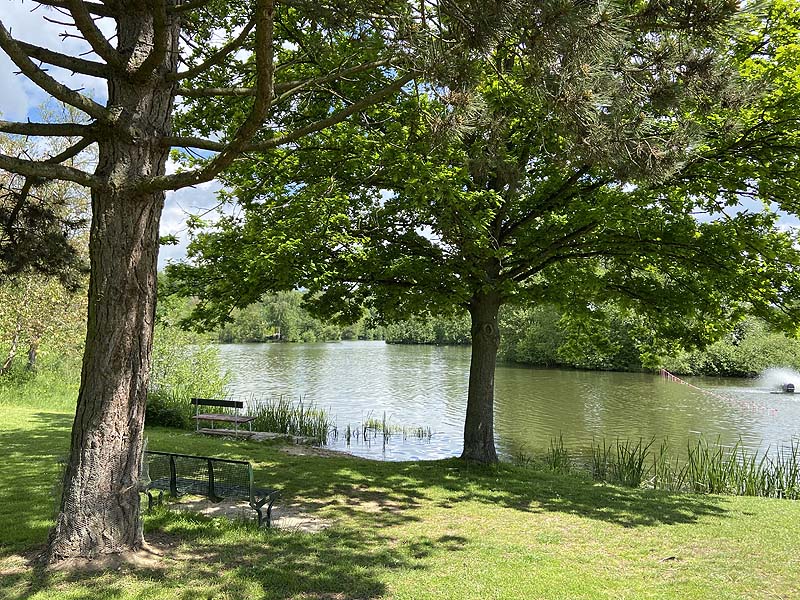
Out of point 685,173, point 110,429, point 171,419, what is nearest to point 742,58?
point 685,173

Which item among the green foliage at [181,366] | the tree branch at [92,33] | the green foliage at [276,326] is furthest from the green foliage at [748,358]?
the green foliage at [276,326]

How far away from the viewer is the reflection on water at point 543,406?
53.1 ft

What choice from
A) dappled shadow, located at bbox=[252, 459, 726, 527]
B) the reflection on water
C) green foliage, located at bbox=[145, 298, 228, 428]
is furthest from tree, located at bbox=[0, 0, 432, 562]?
green foliage, located at bbox=[145, 298, 228, 428]

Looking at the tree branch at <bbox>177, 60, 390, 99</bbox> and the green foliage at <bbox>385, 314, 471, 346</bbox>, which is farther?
the green foliage at <bbox>385, 314, 471, 346</bbox>

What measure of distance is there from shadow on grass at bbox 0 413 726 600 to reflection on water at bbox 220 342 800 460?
13.9 ft

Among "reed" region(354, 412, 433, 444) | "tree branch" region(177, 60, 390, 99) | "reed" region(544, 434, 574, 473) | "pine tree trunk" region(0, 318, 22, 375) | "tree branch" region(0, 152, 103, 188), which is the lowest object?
"reed" region(354, 412, 433, 444)

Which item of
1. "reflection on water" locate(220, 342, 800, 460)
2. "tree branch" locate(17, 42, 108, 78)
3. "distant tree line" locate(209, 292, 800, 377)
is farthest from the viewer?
"reflection on water" locate(220, 342, 800, 460)

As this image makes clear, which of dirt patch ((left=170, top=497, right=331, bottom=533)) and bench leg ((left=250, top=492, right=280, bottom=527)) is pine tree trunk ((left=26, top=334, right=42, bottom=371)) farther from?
bench leg ((left=250, top=492, right=280, bottom=527))

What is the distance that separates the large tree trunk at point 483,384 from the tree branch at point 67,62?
690 centimetres

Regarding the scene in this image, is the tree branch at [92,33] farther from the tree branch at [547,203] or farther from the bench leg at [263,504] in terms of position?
the tree branch at [547,203]

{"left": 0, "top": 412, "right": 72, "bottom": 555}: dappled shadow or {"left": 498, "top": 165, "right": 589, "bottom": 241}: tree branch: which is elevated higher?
{"left": 498, "top": 165, "right": 589, "bottom": 241}: tree branch

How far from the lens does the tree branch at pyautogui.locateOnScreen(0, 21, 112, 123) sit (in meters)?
3.78

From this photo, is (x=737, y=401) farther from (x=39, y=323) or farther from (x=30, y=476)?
(x=39, y=323)

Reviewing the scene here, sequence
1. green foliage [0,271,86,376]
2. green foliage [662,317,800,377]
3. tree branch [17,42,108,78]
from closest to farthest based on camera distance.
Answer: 1. tree branch [17,42,108,78]
2. green foliage [0,271,86,376]
3. green foliage [662,317,800,377]
